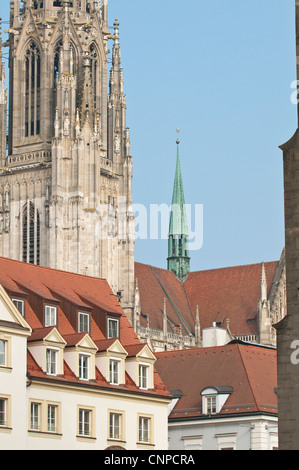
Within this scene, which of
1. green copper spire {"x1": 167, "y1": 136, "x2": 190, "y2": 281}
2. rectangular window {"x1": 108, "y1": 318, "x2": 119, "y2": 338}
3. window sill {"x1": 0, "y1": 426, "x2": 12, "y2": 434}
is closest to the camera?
window sill {"x1": 0, "y1": 426, "x2": 12, "y2": 434}

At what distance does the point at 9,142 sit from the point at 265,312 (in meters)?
25.7

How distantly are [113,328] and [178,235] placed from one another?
91.2 m

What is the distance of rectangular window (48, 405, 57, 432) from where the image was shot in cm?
3976

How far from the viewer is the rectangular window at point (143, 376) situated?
43.9 m

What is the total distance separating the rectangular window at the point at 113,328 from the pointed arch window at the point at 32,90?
218 feet

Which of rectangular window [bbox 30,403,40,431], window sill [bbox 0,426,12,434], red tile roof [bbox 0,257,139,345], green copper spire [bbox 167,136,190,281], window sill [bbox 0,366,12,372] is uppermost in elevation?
green copper spire [bbox 167,136,190,281]

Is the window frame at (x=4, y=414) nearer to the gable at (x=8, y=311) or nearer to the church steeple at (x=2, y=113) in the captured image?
the gable at (x=8, y=311)

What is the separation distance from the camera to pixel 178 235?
136 m

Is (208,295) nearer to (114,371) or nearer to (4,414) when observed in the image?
(114,371)

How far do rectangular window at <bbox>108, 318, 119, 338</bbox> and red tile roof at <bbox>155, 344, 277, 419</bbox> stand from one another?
667 centimetres

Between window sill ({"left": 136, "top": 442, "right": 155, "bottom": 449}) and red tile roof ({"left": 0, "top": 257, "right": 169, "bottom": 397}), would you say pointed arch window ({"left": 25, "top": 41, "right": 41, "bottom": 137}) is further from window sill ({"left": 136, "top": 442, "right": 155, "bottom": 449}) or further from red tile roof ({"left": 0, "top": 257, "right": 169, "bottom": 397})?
window sill ({"left": 136, "top": 442, "right": 155, "bottom": 449})

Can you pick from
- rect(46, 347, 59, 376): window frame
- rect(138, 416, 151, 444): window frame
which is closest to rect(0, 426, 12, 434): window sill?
rect(46, 347, 59, 376): window frame
